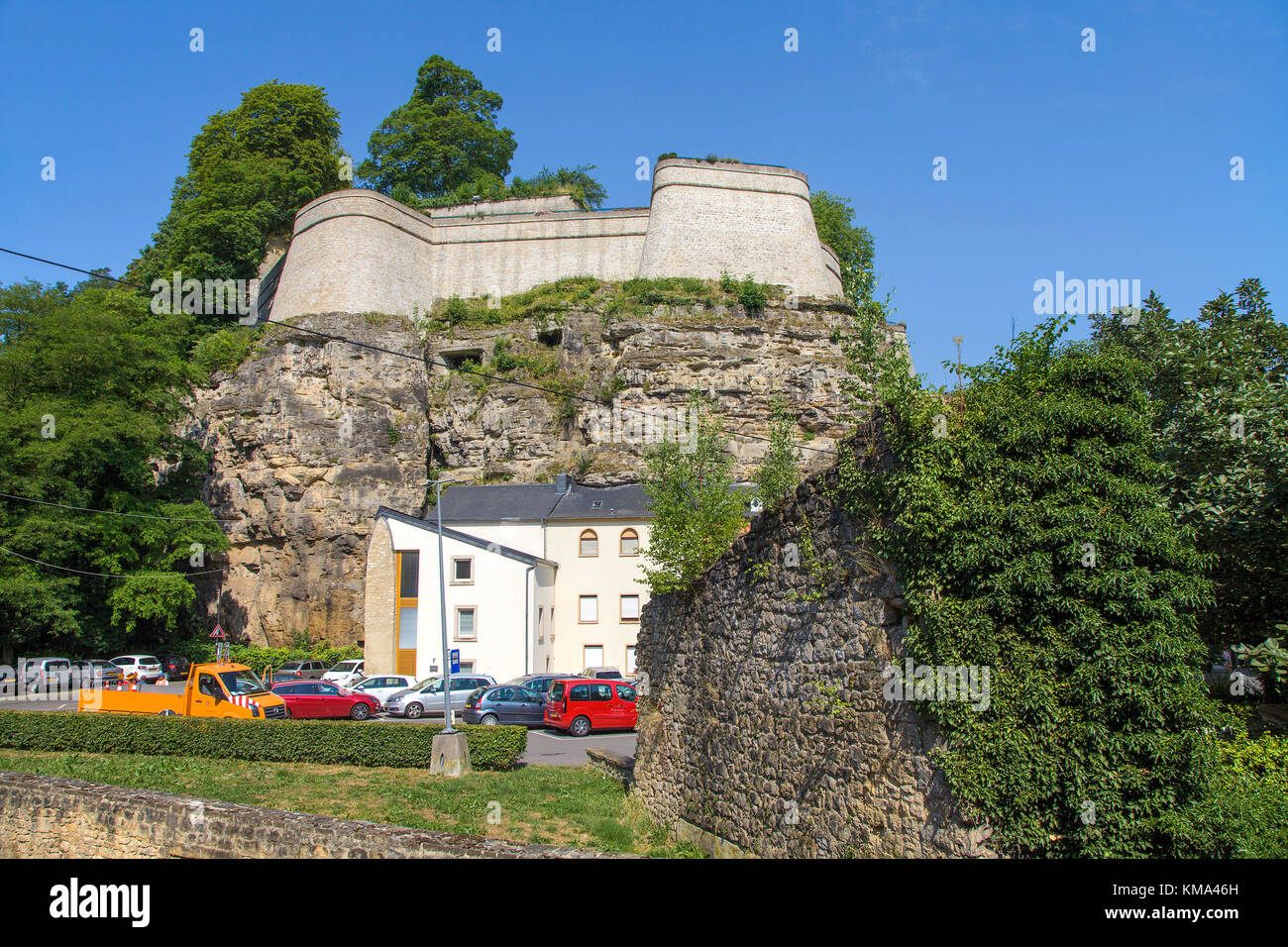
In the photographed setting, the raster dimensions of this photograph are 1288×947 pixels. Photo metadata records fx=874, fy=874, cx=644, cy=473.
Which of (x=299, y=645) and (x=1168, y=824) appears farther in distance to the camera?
(x=299, y=645)

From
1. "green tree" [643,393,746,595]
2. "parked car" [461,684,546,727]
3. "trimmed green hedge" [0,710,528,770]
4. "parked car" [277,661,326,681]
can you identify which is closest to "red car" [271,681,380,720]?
"parked car" [461,684,546,727]

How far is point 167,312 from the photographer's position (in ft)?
156

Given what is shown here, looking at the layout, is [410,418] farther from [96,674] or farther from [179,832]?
[179,832]

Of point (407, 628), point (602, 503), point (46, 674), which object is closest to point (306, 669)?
point (407, 628)

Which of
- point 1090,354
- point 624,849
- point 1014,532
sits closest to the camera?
point 1014,532

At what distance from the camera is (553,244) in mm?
50688

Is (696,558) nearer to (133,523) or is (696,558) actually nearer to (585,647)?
(585,647)

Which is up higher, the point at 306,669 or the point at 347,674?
the point at 347,674

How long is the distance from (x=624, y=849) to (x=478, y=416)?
35.7 meters

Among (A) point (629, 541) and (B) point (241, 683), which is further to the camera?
(A) point (629, 541)

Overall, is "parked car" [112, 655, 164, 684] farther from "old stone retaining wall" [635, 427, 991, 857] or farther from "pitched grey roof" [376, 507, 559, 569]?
"old stone retaining wall" [635, 427, 991, 857]

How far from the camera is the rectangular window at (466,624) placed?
3319 cm

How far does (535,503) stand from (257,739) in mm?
20325
